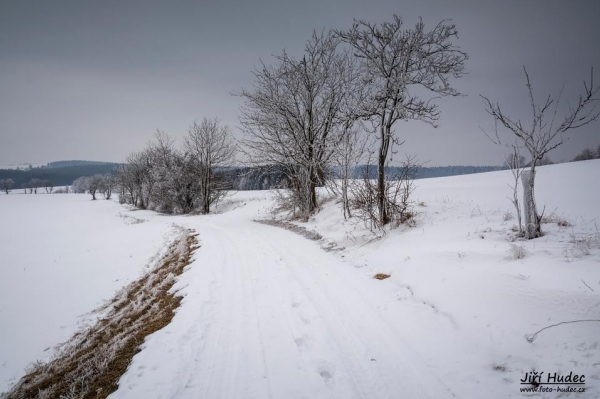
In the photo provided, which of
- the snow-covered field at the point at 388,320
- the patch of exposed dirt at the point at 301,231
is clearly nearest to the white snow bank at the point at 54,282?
the snow-covered field at the point at 388,320

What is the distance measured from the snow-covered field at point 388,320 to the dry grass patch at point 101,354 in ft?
1.10

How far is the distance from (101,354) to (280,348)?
2.89m

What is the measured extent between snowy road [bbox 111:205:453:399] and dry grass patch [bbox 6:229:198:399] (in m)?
0.31

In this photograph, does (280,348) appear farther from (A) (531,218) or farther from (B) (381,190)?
(B) (381,190)

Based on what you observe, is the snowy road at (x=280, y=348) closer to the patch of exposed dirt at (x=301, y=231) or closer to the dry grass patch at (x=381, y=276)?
the dry grass patch at (x=381, y=276)

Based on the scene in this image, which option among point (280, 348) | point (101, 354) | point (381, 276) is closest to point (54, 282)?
point (101, 354)

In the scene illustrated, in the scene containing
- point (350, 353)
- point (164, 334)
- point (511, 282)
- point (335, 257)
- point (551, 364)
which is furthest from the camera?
point (335, 257)

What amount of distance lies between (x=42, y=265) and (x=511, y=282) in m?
21.1

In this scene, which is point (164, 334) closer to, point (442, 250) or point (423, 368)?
point (423, 368)

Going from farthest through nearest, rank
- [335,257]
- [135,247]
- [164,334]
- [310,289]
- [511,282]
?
[135,247] → [335,257] → [310,289] → [164,334] → [511,282]

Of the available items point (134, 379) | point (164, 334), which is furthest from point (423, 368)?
point (164, 334)

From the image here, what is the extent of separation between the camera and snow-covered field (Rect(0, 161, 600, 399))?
2.82 m

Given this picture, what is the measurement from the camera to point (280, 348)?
3551 mm

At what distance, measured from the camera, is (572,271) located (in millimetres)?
3535
